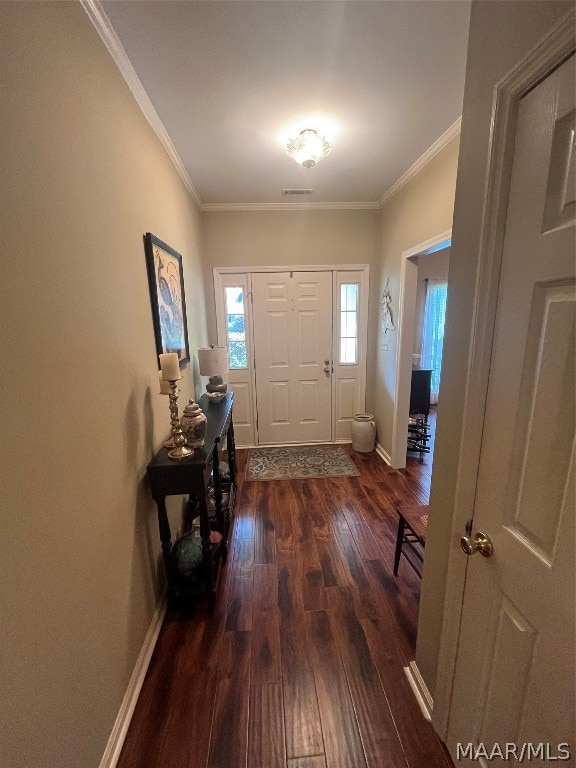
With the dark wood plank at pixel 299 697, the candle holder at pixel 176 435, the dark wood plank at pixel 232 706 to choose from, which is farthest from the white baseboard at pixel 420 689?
the candle holder at pixel 176 435

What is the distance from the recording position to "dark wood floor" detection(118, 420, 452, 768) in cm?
109

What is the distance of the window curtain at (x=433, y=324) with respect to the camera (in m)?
4.97

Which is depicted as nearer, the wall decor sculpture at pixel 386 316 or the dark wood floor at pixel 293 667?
the dark wood floor at pixel 293 667

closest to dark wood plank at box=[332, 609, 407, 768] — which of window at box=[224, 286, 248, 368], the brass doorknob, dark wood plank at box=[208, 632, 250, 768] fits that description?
A: dark wood plank at box=[208, 632, 250, 768]

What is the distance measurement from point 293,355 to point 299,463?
4.02ft

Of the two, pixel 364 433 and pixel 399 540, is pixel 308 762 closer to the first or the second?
pixel 399 540

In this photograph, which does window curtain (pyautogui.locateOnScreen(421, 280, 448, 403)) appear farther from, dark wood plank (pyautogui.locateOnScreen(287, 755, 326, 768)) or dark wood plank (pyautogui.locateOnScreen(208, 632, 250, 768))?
dark wood plank (pyautogui.locateOnScreen(287, 755, 326, 768))

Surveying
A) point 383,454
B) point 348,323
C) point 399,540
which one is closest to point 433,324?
point 348,323

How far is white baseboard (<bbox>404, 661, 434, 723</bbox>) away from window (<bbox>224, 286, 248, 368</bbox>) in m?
A: 2.83

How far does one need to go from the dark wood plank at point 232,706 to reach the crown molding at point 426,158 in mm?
2911

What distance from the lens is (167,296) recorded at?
1.87 meters

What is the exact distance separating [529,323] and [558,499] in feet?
1.27

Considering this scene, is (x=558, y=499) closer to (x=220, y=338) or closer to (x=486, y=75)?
(x=486, y=75)

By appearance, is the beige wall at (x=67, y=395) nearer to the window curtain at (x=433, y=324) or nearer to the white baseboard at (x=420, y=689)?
the white baseboard at (x=420, y=689)
